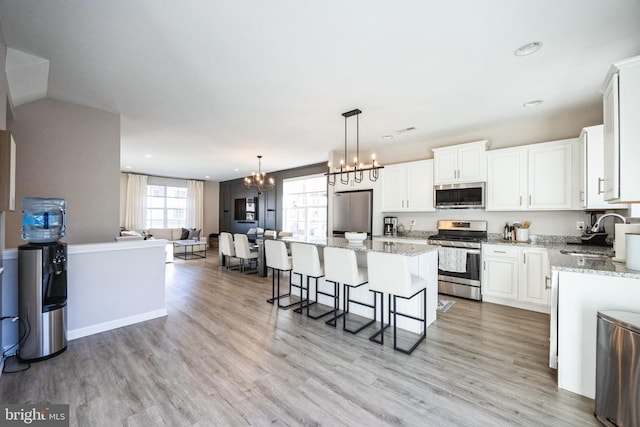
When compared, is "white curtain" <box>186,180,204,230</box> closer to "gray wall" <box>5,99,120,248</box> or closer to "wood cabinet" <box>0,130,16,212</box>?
"gray wall" <box>5,99,120,248</box>

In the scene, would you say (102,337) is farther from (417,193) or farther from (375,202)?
(417,193)

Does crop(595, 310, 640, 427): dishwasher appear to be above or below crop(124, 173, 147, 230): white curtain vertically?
below

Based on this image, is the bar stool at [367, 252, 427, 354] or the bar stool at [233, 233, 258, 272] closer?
the bar stool at [367, 252, 427, 354]

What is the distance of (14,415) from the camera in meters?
1.70

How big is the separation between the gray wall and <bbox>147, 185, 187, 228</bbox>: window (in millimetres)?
6260

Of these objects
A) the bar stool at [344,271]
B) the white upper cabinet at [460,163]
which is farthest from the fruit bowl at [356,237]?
the white upper cabinet at [460,163]

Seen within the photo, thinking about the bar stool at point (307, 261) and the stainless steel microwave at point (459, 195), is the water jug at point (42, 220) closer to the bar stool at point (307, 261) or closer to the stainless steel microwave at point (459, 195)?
→ the bar stool at point (307, 261)

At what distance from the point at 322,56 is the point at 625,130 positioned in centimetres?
226

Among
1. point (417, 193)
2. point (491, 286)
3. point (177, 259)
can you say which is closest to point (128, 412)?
point (491, 286)

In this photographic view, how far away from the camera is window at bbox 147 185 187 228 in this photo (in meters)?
9.23

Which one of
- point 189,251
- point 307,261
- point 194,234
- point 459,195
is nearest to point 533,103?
point 459,195

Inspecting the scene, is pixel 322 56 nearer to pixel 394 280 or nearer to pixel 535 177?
pixel 394 280

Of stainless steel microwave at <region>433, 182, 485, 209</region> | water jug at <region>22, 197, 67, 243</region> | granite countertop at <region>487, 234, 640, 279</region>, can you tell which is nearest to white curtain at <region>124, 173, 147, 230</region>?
water jug at <region>22, 197, 67, 243</region>

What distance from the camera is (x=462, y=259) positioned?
409 centimetres
